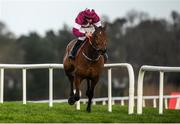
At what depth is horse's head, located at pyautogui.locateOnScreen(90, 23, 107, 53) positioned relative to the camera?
13.7 metres

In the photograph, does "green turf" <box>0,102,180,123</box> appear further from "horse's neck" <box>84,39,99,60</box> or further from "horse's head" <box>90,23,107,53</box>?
"horse's head" <box>90,23,107,53</box>

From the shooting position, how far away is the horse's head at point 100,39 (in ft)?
45.0

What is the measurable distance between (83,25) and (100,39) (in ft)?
2.96

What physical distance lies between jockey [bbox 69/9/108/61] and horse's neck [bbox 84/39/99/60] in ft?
0.95

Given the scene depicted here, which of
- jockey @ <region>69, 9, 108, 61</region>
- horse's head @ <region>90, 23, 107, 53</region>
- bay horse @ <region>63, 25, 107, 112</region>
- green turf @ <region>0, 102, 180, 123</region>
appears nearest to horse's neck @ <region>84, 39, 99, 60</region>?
bay horse @ <region>63, 25, 107, 112</region>

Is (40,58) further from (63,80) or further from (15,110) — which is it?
(15,110)

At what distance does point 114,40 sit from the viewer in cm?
7806

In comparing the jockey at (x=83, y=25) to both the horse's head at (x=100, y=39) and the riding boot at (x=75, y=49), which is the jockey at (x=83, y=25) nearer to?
the riding boot at (x=75, y=49)

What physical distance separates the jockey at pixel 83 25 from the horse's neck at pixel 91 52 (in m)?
0.29

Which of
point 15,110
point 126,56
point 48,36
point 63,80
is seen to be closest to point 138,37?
point 126,56

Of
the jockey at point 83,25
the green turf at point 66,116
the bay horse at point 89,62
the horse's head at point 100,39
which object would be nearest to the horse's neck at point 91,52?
the bay horse at point 89,62

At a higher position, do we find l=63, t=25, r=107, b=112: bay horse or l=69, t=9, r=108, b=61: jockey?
l=69, t=9, r=108, b=61: jockey

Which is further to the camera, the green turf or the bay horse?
the bay horse

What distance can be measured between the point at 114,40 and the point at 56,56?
41.4ft
